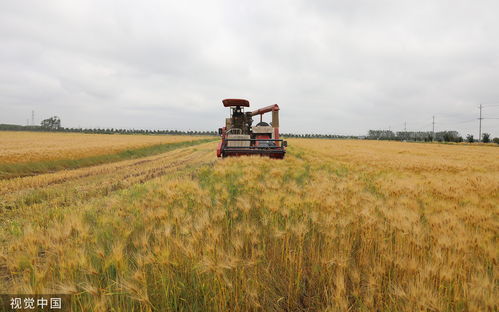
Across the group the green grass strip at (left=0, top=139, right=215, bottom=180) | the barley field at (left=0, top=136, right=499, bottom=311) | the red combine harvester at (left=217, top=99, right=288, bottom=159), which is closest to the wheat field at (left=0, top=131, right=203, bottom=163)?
the green grass strip at (left=0, top=139, right=215, bottom=180)

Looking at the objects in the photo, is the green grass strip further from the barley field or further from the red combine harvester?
the barley field

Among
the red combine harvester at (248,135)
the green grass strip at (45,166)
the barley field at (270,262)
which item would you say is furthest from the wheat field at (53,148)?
the barley field at (270,262)

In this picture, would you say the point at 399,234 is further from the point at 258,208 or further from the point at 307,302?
the point at 258,208

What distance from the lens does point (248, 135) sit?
12719 mm

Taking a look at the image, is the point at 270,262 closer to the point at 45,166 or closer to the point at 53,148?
the point at 45,166

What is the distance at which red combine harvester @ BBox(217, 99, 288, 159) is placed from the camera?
11.4 metres

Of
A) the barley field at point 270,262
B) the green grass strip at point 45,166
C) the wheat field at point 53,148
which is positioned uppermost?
the wheat field at point 53,148

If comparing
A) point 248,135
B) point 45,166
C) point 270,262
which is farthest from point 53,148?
point 270,262

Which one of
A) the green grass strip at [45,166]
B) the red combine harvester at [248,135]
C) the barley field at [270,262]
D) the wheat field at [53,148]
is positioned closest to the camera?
the barley field at [270,262]

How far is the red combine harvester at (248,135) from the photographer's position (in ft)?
37.5

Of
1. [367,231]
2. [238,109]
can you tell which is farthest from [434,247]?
[238,109]

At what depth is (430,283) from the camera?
147 centimetres

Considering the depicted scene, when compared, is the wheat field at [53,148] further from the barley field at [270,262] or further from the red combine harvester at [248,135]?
the barley field at [270,262]

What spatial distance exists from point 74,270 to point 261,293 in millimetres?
1332
